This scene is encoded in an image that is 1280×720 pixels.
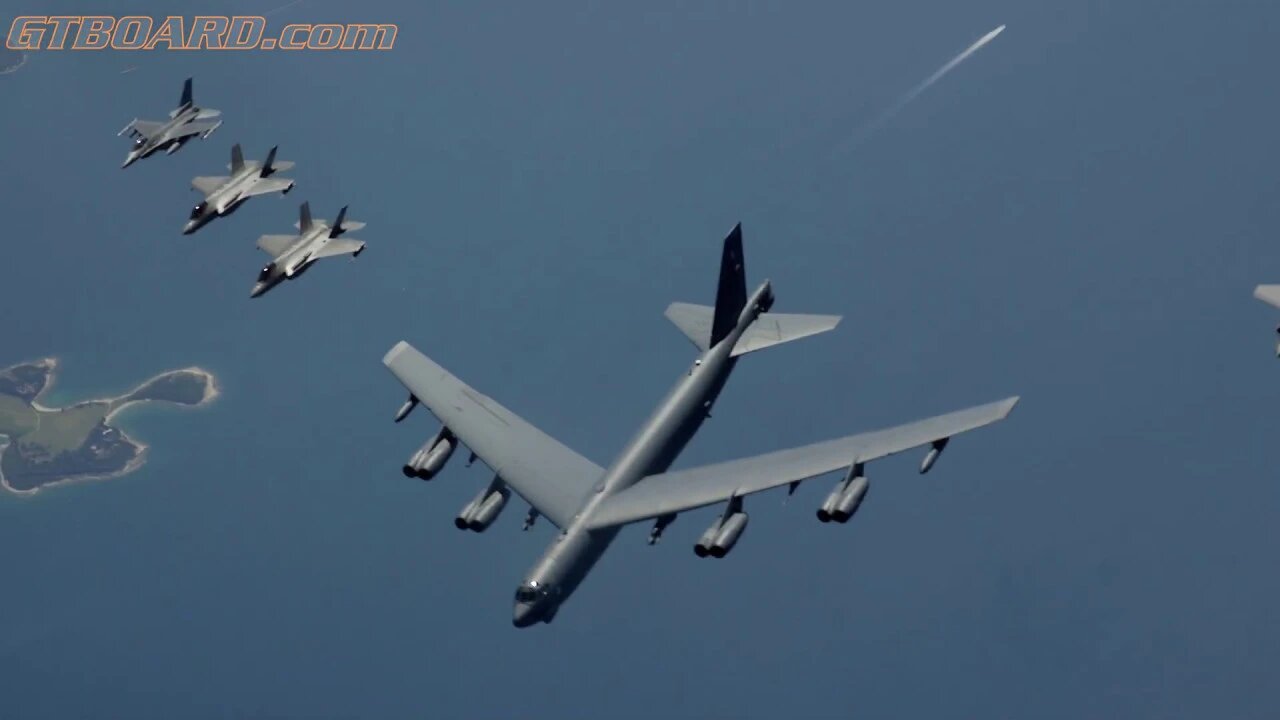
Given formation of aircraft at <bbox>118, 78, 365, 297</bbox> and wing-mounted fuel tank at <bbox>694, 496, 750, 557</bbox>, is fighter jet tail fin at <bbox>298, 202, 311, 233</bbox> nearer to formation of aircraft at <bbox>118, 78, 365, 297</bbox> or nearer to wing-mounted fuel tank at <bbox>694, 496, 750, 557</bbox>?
formation of aircraft at <bbox>118, 78, 365, 297</bbox>

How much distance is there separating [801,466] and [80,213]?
8873 centimetres

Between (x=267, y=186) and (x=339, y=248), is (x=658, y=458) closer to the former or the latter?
(x=339, y=248)

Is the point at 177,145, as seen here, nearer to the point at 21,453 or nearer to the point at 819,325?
the point at 21,453

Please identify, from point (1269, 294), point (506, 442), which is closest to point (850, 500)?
point (506, 442)

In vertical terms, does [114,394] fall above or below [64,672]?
above

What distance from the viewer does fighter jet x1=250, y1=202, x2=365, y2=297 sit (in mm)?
126250

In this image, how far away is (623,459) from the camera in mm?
101750

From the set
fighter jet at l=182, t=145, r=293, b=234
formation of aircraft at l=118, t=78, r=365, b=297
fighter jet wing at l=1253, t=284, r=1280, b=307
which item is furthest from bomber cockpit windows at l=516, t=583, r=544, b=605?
fighter jet wing at l=1253, t=284, r=1280, b=307

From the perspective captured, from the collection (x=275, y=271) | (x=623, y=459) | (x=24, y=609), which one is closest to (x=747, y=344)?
(x=623, y=459)

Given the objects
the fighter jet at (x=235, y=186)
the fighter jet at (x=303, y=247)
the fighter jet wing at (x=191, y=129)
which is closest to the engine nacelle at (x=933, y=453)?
the fighter jet at (x=303, y=247)

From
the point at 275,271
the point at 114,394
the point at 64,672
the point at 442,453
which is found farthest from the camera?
the point at 114,394

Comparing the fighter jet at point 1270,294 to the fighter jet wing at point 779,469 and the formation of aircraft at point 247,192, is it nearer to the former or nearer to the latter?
the fighter jet wing at point 779,469

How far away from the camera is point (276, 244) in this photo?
128m

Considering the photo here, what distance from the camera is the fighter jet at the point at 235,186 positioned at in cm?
13262
